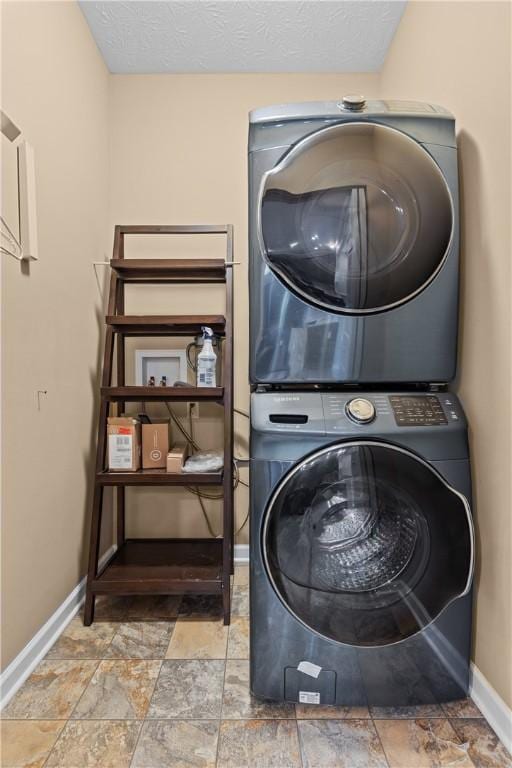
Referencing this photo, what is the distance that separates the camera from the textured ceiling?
177 cm

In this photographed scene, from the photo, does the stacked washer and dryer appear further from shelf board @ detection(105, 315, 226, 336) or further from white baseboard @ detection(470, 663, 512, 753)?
shelf board @ detection(105, 315, 226, 336)

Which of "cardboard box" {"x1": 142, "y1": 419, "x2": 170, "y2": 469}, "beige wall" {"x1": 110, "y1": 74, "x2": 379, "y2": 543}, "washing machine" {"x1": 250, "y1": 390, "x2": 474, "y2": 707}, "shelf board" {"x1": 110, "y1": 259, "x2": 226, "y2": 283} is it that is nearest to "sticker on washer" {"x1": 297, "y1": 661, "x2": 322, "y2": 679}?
"washing machine" {"x1": 250, "y1": 390, "x2": 474, "y2": 707}

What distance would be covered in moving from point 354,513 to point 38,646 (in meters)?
1.08

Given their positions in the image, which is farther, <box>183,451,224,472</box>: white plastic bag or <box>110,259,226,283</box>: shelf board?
<box>110,259,226,283</box>: shelf board

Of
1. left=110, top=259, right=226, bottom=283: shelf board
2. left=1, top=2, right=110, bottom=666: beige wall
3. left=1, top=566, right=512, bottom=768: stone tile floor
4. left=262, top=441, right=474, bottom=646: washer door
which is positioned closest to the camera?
left=1, top=566, right=512, bottom=768: stone tile floor

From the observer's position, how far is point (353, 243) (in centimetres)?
118

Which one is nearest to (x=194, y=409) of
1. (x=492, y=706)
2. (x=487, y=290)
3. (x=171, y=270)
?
(x=171, y=270)

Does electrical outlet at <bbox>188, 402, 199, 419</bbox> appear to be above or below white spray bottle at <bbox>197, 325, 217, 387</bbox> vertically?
below

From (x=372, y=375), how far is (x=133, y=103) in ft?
6.11

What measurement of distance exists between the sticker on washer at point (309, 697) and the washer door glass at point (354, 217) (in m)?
1.02

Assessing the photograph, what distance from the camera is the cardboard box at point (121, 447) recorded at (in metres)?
1.70

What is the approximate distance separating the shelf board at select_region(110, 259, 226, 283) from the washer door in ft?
3.55

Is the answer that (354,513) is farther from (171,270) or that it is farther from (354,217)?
(171,270)

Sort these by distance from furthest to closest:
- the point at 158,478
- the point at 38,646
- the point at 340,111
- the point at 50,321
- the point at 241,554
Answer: the point at 241,554, the point at 158,478, the point at 50,321, the point at 38,646, the point at 340,111
